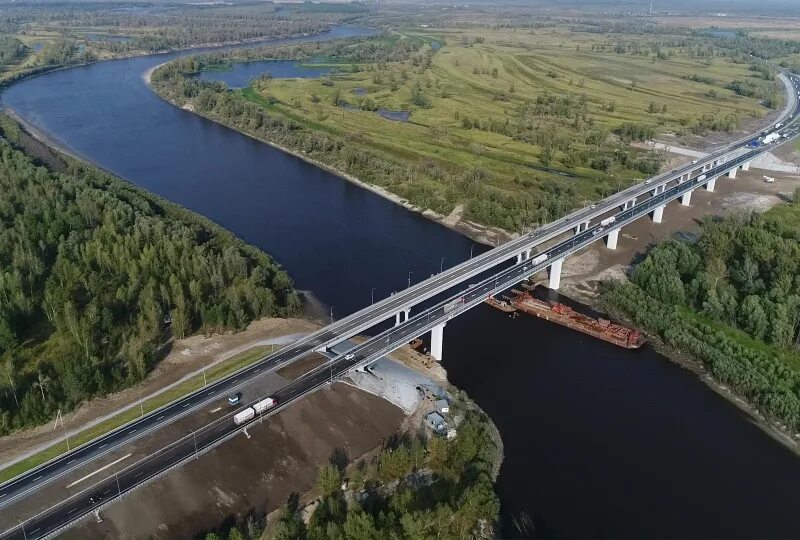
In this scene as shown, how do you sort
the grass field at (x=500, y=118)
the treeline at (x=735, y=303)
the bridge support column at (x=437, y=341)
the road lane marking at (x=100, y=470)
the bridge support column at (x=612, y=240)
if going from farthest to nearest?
the grass field at (x=500, y=118) < the bridge support column at (x=612, y=240) < the bridge support column at (x=437, y=341) < the treeline at (x=735, y=303) < the road lane marking at (x=100, y=470)

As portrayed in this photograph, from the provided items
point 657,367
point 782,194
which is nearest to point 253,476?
point 657,367

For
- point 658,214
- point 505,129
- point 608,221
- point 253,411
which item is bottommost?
point 658,214

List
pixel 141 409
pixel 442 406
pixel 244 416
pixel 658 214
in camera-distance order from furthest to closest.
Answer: pixel 658 214 < pixel 442 406 < pixel 141 409 < pixel 244 416

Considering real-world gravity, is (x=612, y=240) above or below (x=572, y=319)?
above

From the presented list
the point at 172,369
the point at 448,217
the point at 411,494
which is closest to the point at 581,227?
the point at 448,217

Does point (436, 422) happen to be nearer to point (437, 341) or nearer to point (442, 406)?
point (442, 406)

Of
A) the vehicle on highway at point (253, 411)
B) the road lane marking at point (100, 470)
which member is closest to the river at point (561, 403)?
the vehicle on highway at point (253, 411)

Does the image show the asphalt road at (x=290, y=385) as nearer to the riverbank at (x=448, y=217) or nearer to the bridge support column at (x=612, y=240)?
the bridge support column at (x=612, y=240)
